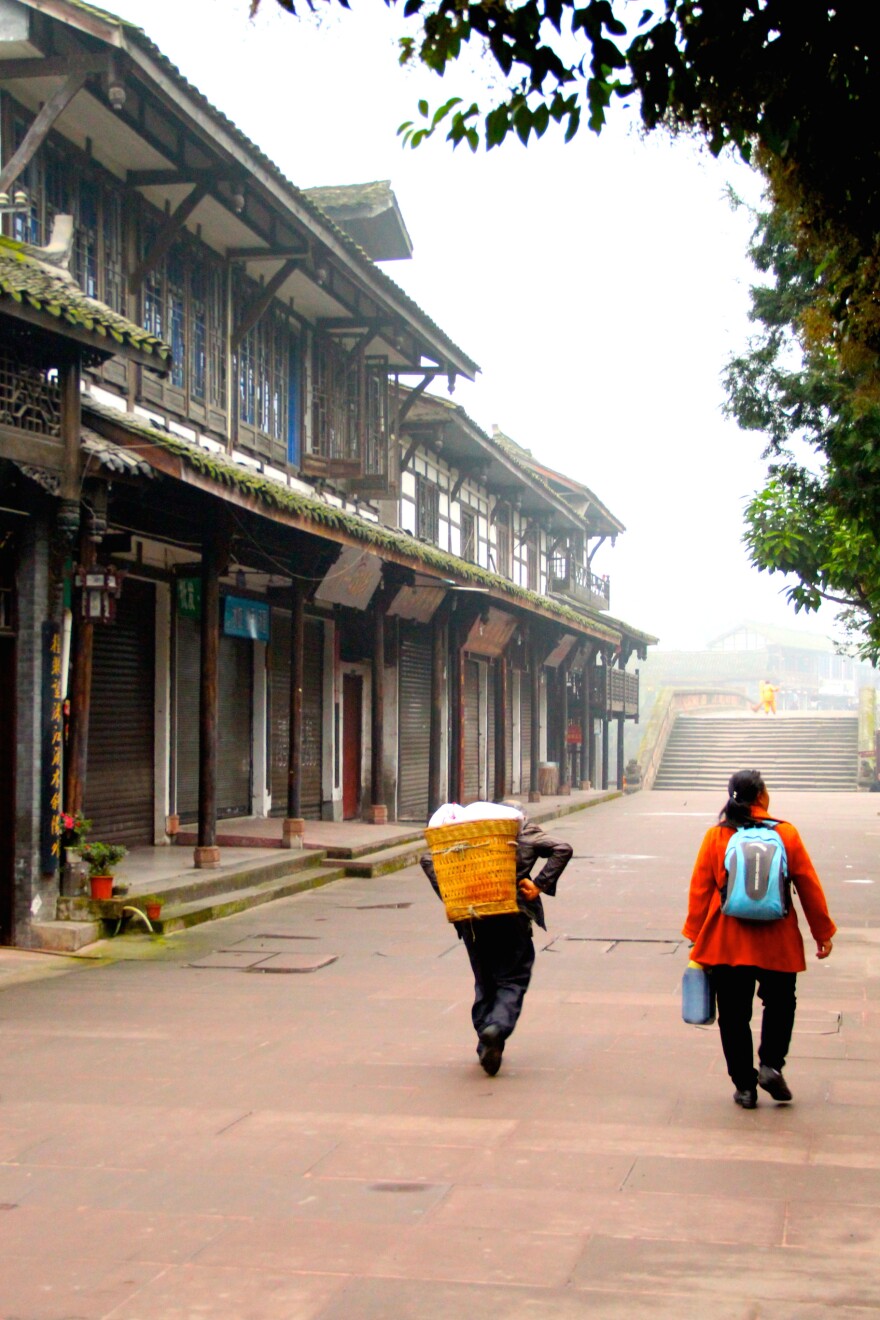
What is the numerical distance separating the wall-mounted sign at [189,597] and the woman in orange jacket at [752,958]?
10.2 meters

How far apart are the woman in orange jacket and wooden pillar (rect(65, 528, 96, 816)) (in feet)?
19.3

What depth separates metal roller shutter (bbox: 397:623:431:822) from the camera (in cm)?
2452

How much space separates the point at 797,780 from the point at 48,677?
35444mm

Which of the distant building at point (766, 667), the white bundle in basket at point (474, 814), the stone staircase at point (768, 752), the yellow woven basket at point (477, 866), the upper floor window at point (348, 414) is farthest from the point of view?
the distant building at point (766, 667)

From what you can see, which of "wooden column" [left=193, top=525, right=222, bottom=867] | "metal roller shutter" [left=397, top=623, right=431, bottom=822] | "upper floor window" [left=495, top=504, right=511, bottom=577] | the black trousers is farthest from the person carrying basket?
"upper floor window" [left=495, top=504, right=511, bottom=577]

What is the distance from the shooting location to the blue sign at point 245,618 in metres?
17.1

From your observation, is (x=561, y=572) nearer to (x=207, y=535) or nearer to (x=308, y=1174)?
(x=207, y=535)

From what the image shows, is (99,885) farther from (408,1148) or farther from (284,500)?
(408,1148)

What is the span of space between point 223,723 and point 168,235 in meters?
5.93

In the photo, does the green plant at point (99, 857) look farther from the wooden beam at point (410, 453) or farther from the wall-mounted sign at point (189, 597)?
the wooden beam at point (410, 453)

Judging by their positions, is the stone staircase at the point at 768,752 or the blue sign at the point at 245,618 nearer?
the blue sign at the point at 245,618

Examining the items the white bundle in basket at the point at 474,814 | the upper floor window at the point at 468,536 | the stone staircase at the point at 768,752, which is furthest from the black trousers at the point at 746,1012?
the stone staircase at the point at 768,752

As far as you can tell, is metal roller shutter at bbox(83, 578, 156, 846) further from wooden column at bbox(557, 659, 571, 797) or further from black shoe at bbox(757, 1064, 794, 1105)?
wooden column at bbox(557, 659, 571, 797)

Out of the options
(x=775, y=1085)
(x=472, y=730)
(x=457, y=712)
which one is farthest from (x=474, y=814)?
(x=472, y=730)
